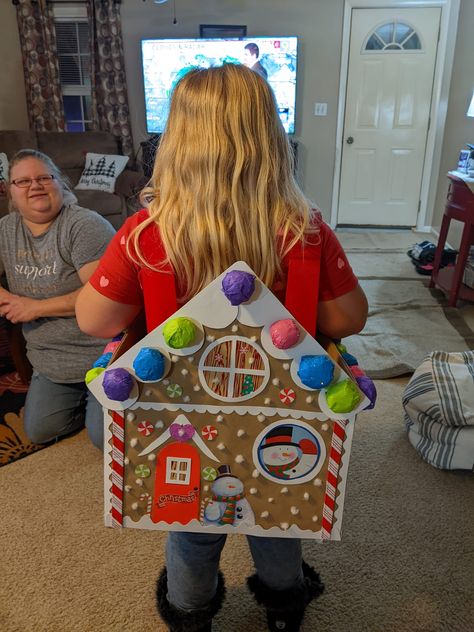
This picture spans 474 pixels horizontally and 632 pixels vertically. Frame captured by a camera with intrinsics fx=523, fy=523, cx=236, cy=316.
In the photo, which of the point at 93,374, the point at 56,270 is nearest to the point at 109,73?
the point at 56,270

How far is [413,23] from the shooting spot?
4.64m

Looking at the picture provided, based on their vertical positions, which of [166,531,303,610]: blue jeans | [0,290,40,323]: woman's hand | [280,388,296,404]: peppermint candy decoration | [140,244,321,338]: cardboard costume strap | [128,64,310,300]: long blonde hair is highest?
[128,64,310,300]: long blonde hair

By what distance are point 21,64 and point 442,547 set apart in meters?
5.33

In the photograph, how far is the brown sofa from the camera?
4.36 meters

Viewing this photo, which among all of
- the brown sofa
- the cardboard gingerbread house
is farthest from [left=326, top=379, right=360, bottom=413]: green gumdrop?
the brown sofa

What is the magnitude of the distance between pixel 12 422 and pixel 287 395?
1.57 meters

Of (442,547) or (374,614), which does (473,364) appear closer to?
(442,547)

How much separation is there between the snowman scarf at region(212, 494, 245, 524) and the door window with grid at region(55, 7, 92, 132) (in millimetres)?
5062

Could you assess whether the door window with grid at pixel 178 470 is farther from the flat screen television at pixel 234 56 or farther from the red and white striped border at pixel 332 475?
the flat screen television at pixel 234 56

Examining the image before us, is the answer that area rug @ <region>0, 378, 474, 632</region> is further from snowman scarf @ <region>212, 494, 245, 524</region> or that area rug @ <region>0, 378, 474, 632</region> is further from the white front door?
the white front door

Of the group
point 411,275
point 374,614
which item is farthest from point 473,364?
point 411,275

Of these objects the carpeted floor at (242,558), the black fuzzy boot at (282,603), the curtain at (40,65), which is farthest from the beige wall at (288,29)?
the black fuzzy boot at (282,603)

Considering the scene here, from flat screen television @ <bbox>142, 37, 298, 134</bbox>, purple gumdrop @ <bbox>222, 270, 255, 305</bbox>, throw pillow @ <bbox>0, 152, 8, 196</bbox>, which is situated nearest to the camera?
purple gumdrop @ <bbox>222, 270, 255, 305</bbox>

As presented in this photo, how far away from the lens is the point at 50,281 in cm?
176
